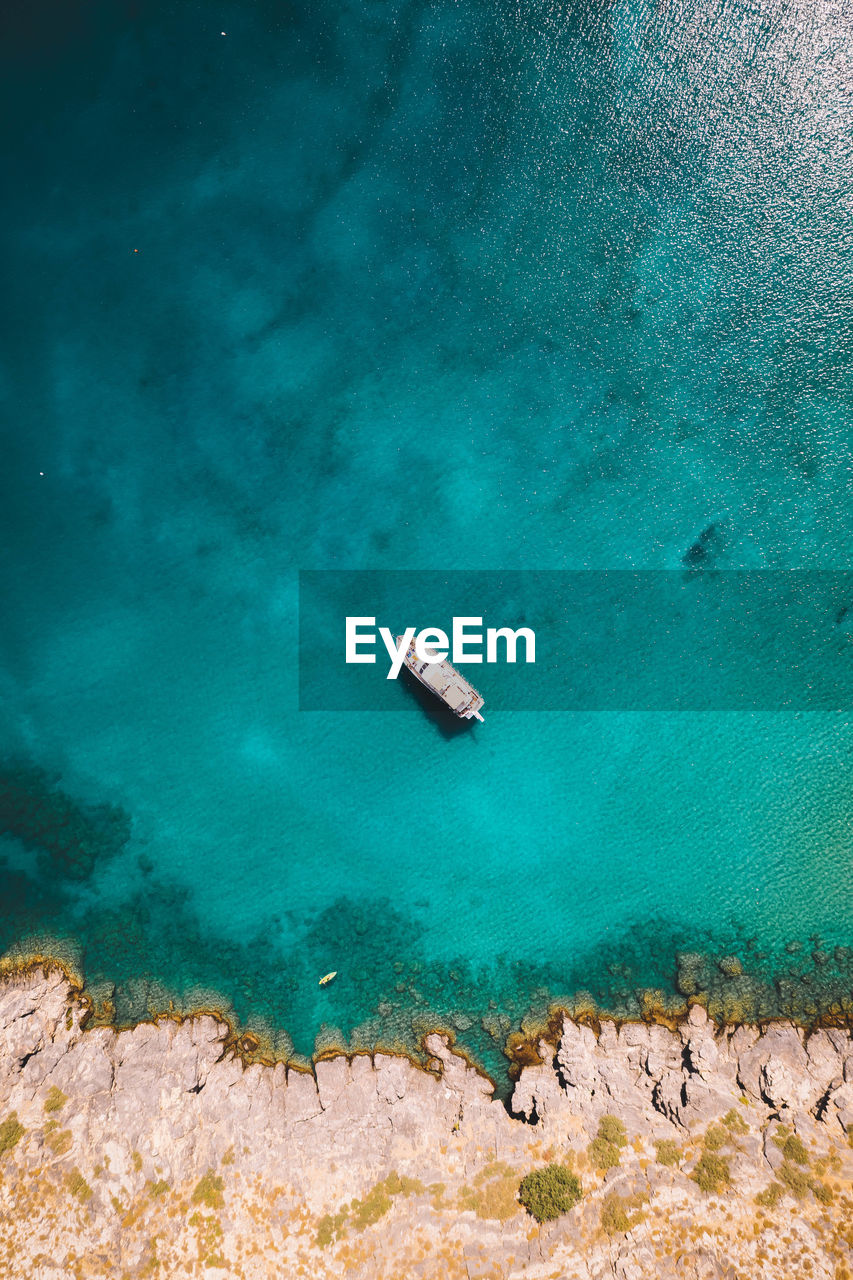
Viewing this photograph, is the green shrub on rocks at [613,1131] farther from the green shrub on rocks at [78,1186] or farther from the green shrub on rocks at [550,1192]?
the green shrub on rocks at [78,1186]

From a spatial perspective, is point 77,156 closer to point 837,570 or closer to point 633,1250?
point 837,570

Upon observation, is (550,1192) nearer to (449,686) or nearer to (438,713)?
(438,713)

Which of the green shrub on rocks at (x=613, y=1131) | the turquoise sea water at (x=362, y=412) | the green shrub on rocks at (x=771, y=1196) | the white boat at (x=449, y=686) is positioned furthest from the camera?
the turquoise sea water at (x=362, y=412)

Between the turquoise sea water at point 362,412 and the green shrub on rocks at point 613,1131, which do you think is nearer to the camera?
the green shrub on rocks at point 613,1131

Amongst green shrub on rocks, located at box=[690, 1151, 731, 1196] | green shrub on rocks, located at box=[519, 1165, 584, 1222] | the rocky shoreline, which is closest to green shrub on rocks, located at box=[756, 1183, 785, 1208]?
the rocky shoreline

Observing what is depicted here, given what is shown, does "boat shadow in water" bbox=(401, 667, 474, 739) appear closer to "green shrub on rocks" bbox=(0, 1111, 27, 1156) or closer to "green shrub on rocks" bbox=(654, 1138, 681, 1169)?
"green shrub on rocks" bbox=(654, 1138, 681, 1169)

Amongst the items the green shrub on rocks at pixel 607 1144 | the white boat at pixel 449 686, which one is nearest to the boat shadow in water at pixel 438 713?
the white boat at pixel 449 686

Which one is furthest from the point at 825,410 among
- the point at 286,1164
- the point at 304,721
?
the point at 286,1164
